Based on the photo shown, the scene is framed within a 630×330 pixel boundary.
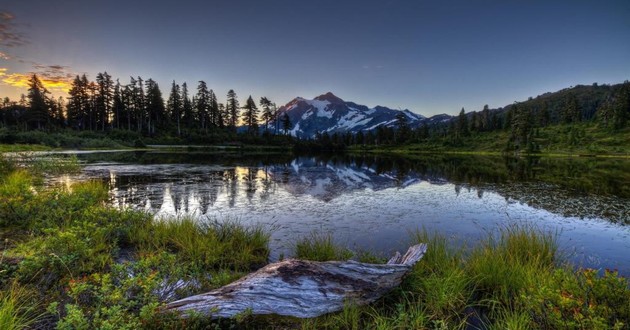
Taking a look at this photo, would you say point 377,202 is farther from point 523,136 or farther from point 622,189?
point 523,136

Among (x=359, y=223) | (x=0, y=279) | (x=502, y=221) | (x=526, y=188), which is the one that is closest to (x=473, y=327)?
(x=359, y=223)

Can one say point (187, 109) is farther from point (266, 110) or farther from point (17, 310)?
point (17, 310)

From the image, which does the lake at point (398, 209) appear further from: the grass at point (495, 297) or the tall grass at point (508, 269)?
the grass at point (495, 297)

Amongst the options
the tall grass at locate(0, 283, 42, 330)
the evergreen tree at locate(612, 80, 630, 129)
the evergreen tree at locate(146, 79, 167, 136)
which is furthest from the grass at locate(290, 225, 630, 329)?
the evergreen tree at locate(612, 80, 630, 129)

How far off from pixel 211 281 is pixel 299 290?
1.94 metres

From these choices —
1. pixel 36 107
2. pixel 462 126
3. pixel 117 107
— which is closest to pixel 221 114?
pixel 117 107

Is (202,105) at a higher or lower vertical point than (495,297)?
higher

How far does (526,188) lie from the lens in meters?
21.0

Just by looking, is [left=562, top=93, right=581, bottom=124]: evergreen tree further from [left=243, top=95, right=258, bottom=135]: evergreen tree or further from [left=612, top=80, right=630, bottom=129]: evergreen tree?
[left=243, top=95, right=258, bottom=135]: evergreen tree

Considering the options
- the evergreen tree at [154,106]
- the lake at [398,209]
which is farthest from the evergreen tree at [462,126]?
the evergreen tree at [154,106]

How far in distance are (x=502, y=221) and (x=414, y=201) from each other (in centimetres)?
476

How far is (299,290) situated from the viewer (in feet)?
15.2

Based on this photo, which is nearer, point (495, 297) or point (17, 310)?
point (17, 310)

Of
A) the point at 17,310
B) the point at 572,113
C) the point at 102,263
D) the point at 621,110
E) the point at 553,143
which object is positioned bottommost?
the point at 102,263
